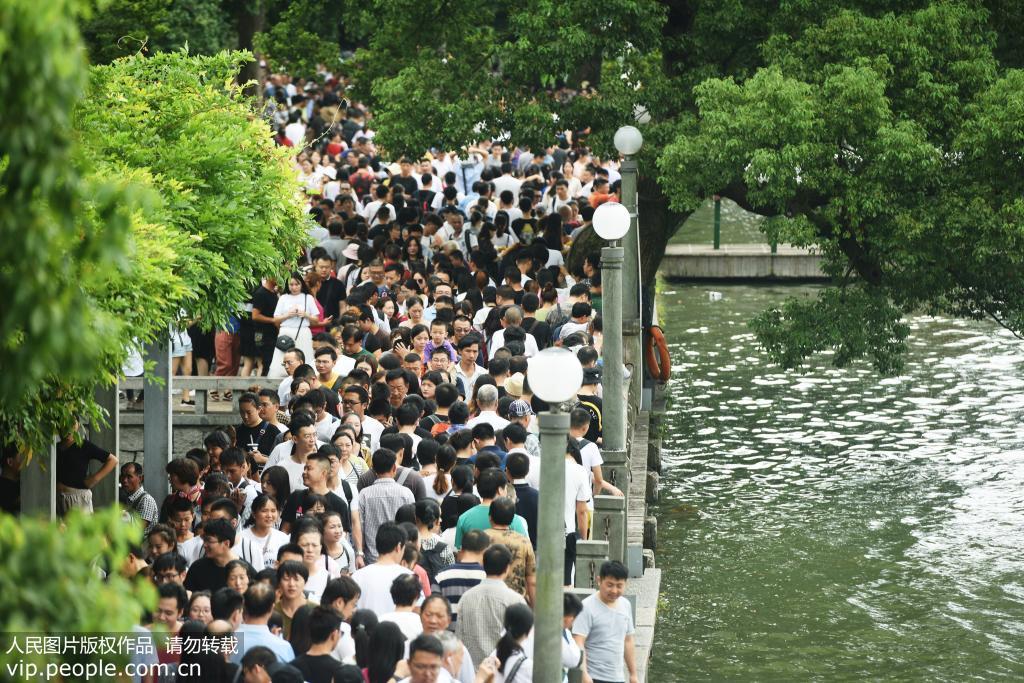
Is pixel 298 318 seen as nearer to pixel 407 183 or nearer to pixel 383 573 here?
pixel 383 573

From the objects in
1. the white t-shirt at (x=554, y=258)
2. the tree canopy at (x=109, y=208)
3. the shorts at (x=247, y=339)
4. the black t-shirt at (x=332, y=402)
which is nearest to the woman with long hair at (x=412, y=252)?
the white t-shirt at (x=554, y=258)

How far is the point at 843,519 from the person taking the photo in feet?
58.9

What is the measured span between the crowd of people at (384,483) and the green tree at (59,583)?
332 cm

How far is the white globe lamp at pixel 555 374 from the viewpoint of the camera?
320 inches

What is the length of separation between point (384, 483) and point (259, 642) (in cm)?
249

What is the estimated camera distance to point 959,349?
26.7 m

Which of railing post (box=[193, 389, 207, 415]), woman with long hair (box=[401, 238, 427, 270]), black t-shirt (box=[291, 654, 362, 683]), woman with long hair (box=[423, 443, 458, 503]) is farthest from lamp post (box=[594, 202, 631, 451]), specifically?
woman with long hair (box=[401, 238, 427, 270])

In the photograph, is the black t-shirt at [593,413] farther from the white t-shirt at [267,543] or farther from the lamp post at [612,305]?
the white t-shirt at [267,543]

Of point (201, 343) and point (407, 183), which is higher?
point (407, 183)

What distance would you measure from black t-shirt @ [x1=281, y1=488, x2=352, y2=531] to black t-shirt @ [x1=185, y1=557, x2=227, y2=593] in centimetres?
112

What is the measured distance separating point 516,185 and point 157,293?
643 inches

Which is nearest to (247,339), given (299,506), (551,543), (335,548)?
(299,506)

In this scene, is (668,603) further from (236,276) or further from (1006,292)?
(236,276)

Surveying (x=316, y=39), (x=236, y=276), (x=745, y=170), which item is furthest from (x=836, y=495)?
(x=316, y=39)
